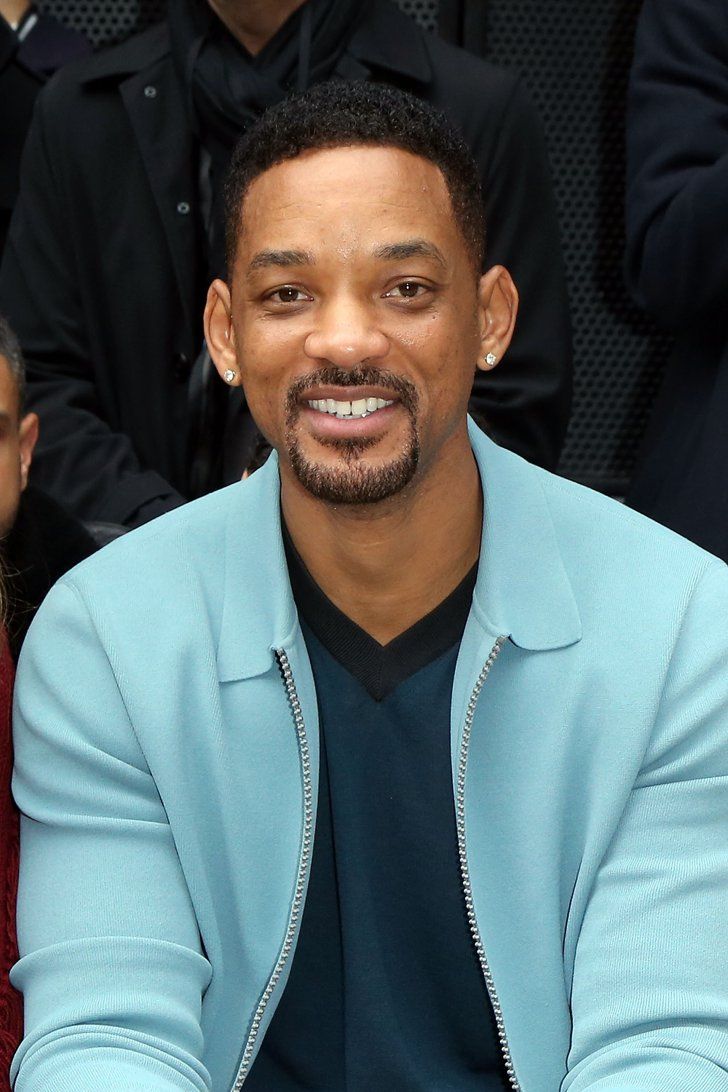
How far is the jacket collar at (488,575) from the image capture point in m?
1.71

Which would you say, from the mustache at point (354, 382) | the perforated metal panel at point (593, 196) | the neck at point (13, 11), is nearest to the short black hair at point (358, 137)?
the mustache at point (354, 382)

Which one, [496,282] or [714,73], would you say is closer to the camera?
[496,282]

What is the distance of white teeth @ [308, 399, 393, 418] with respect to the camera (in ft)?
5.59

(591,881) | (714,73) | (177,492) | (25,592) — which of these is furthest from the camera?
(177,492)

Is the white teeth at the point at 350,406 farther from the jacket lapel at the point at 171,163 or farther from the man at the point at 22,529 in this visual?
the jacket lapel at the point at 171,163

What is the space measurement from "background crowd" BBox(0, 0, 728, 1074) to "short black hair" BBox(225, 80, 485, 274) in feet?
1.61

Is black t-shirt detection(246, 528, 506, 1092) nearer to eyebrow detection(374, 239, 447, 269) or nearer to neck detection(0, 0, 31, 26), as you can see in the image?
eyebrow detection(374, 239, 447, 269)

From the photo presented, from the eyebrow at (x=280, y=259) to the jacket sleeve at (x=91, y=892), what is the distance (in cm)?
38

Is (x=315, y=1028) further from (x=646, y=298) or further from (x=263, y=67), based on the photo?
(x=263, y=67)

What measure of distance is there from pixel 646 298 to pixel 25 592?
3.06ft

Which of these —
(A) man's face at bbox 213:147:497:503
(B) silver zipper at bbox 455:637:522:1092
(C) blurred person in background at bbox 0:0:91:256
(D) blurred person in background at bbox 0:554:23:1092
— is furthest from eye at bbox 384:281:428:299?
(C) blurred person in background at bbox 0:0:91:256

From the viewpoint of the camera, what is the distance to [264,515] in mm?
1828

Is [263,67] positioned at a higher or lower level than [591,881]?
higher

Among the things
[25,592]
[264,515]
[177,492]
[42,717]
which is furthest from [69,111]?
[42,717]
